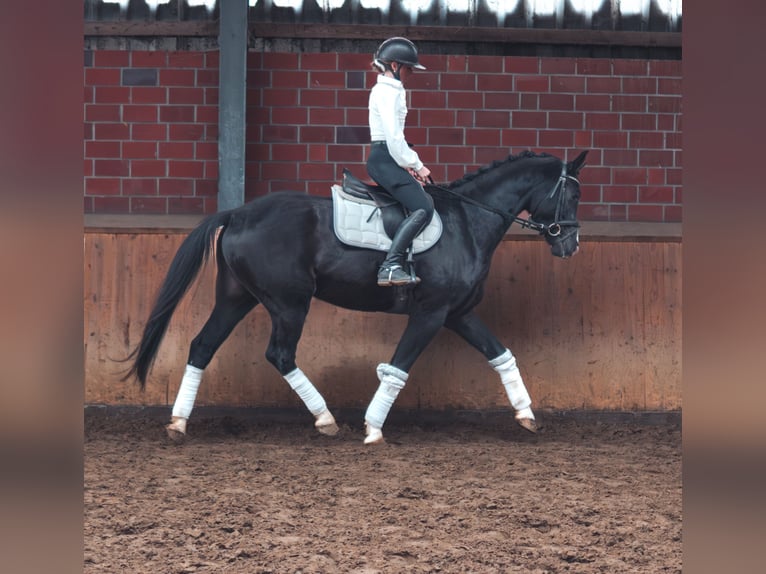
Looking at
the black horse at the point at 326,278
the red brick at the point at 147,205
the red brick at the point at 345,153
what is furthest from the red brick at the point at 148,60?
the black horse at the point at 326,278

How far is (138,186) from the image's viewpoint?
711 centimetres

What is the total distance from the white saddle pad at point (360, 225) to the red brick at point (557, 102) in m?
2.59

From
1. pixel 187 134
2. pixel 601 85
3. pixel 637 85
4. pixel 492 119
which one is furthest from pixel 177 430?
pixel 637 85

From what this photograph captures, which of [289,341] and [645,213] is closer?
[289,341]

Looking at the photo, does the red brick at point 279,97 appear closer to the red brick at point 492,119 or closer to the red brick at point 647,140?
the red brick at point 492,119

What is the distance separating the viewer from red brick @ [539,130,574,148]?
287 inches

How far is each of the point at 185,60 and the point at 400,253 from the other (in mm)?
3094

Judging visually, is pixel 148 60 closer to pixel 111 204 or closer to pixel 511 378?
pixel 111 204

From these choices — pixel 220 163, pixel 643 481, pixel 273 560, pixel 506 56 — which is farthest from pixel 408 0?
pixel 273 560

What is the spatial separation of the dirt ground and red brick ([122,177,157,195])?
2046 millimetres

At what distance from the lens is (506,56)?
7.28 meters

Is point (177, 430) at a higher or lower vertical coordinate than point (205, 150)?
lower

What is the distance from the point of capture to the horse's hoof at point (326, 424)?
5387 millimetres
